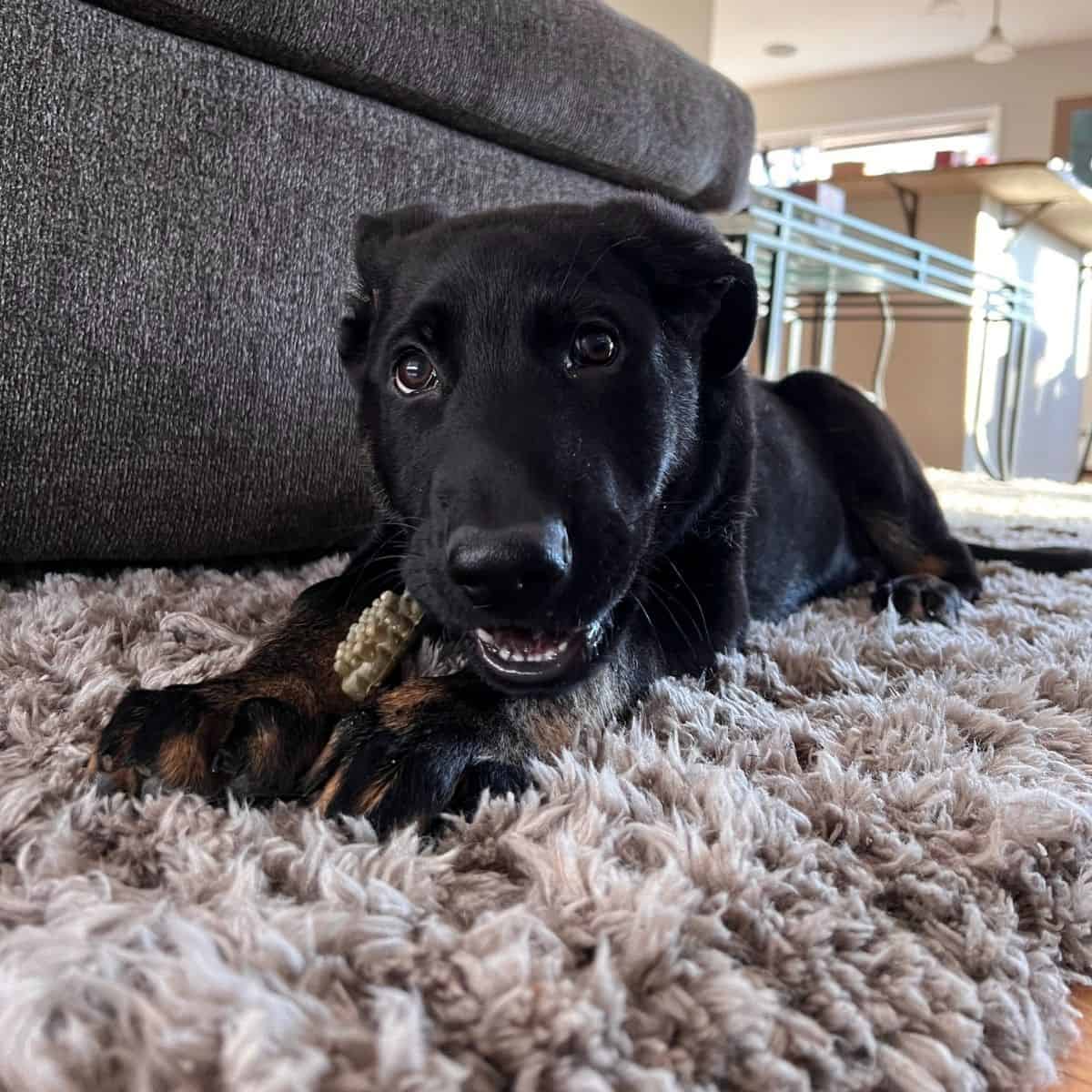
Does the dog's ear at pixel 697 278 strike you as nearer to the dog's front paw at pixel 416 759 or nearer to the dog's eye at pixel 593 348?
the dog's eye at pixel 593 348

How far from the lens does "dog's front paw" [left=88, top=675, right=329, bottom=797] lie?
1.01m

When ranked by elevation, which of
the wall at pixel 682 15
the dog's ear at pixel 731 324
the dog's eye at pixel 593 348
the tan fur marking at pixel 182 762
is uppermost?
the wall at pixel 682 15

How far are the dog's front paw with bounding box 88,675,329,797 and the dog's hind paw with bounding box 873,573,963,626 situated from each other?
1431 mm

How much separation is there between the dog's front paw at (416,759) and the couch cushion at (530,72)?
140 cm

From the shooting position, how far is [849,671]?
1545 mm

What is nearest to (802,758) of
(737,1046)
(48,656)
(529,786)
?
(529,786)

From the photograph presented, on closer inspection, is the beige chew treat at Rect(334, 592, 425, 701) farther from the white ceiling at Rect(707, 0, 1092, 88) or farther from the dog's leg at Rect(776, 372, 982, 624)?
the white ceiling at Rect(707, 0, 1092, 88)

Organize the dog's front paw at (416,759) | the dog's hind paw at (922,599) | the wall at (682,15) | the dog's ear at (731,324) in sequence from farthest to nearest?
the wall at (682,15) < the dog's hind paw at (922,599) < the dog's ear at (731,324) < the dog's front paw at (416,759)

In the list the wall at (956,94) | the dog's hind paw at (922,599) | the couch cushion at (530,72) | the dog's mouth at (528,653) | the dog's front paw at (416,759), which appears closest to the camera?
the dog's front paw at (416,759)

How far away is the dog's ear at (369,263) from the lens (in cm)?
159

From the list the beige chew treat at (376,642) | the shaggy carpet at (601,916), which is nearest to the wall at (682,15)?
the beige chew treat at (376,642)

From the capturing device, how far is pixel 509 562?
3.24 feet

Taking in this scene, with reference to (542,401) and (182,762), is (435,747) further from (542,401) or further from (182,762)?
(542,401)

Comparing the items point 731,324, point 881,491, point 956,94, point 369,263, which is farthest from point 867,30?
point 369,263
